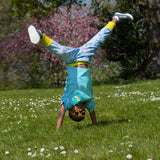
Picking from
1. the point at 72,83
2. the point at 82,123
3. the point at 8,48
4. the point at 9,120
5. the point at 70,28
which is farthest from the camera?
the point at 8,48

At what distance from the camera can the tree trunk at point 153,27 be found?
18906 millimetres

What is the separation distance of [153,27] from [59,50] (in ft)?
53.6

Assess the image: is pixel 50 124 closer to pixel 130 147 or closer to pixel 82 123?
pixel 82 123

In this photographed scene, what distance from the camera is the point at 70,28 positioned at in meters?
22.5

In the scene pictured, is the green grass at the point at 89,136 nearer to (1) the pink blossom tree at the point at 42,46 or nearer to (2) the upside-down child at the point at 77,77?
(2) the upside-down child at the point at 77,77

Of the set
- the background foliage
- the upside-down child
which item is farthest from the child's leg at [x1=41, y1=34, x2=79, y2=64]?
the background foliage

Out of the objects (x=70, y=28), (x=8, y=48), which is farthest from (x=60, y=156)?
(x=8, y=48)

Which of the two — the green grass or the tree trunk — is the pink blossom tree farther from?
the green grass

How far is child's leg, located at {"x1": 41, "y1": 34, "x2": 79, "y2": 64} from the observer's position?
4.89 metres

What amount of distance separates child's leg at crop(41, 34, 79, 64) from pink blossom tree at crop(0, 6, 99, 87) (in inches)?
659

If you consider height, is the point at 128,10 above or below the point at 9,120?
above

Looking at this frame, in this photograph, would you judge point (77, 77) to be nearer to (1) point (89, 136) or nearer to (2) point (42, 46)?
(1) point (89, 136)

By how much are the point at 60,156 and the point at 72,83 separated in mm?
1811

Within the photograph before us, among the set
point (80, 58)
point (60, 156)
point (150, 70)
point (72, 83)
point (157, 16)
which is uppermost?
point (157, 16)
